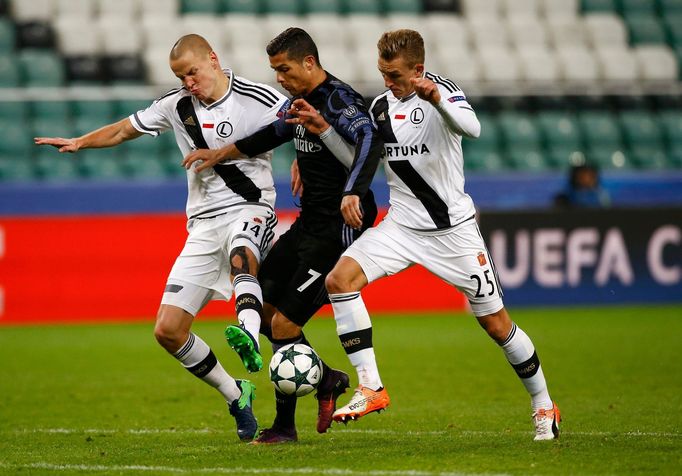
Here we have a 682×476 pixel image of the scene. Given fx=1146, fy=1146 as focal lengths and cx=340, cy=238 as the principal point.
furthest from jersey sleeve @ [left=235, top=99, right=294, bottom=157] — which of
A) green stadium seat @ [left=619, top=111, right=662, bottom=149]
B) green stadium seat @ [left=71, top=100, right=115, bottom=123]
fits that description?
green stadium seat @ [left=619, top=111, right=662, bottom=149]

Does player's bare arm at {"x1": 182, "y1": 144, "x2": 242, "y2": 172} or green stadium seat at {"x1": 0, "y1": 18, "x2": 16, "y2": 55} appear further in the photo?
green stadium seat at {"x1": 0, "y1": 18, "x2": 16, "y2": 55}

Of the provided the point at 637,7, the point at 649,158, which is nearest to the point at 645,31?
the point at 637,7

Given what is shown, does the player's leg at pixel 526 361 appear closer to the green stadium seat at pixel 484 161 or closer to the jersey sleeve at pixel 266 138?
the jersey sleeve at pixel 266 138

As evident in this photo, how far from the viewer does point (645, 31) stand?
66.0 ft

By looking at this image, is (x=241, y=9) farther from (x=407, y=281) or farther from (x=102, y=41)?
(x=407, y=281)

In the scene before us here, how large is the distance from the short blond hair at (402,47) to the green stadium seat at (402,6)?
12966 millimetres

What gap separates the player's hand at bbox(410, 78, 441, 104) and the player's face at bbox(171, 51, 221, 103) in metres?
1.51

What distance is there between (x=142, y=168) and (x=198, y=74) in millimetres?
9295

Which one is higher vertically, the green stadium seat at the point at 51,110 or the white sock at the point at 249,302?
the green stadium seat at the point at 51,110

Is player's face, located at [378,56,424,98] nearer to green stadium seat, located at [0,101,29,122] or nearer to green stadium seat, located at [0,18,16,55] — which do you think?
green stadium seat, located at [0,101,29,122]

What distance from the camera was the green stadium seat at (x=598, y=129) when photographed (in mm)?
17984

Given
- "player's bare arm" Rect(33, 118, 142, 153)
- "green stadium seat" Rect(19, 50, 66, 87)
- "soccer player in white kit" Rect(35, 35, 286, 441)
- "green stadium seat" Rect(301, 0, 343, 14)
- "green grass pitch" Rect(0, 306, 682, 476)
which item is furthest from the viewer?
"green stadium seat" Rect(301, 0, 343, 14)

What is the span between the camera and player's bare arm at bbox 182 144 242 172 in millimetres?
7082

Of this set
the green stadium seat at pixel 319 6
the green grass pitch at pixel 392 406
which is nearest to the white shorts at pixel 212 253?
the green grass pitch at pixel 392 406
